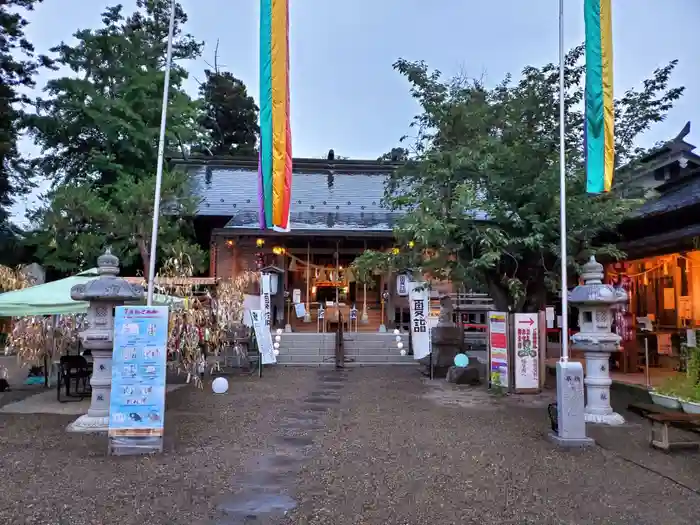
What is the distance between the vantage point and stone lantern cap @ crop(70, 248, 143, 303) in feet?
26.7

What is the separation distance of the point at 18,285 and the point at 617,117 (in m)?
14.9

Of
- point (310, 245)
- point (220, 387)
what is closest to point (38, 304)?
point (220, 387)

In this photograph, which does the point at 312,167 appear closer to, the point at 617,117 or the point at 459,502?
the point at 617,117

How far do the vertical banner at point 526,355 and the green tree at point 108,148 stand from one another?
37.5 ft

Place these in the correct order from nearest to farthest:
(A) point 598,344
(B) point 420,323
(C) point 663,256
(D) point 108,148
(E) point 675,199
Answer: (A) point 598,344, (E) point 675,199, (C) point 663,256, (B) point 420,323, (D) point 108,148

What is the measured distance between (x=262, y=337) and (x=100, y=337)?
22.8 ft

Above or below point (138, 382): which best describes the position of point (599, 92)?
above

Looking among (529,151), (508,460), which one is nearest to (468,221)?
(529,151)

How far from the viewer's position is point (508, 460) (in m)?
6.41

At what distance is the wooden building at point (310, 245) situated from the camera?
20.5 metres

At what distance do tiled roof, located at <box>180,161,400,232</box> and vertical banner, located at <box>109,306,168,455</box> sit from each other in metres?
13.2

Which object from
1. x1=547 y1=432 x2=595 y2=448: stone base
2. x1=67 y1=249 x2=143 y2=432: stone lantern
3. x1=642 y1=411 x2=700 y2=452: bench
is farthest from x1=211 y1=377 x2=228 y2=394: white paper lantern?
x1=642 y1=411 x2=700 y2=452: bench

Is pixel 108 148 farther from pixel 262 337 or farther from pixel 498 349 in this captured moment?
pixel 498 349

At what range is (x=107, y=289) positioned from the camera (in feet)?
26.8
